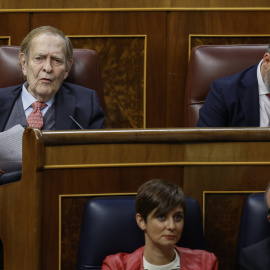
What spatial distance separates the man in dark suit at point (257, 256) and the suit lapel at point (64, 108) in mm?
357

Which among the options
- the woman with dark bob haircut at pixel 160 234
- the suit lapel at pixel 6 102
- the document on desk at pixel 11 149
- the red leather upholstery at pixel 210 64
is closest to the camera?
A: the woman with dark bob haircut at pixel 160 234

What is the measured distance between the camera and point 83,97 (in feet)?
3.28

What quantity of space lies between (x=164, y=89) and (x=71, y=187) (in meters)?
0.43

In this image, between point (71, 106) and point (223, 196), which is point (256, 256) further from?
point (71, 106)

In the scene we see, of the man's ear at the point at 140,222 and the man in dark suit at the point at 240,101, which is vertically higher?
the man in dark suit at the point at 240,101

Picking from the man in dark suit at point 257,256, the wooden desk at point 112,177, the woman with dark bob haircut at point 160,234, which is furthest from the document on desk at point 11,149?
the man in dark suit at point 257,256

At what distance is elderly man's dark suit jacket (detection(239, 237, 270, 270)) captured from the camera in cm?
70

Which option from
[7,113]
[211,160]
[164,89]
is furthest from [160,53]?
[211,160]

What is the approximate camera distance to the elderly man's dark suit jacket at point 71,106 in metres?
0.97

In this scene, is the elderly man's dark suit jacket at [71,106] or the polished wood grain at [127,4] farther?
the polished wood grain at [127,4]

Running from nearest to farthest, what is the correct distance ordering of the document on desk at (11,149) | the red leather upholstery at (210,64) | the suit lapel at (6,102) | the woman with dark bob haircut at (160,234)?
1. the woman with dark bob haircut at (160,234)
2. the document on desk at (11,149)
3. the suit lapel at (6,102)
4. the red leather upholstery at (210,64)

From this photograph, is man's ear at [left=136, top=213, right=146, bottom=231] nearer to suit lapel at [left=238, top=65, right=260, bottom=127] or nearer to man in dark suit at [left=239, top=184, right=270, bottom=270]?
man in dark suit at [left=239, top=184, right=270, bottom=270]

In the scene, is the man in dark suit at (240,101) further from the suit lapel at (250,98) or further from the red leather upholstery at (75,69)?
the red leather upholstery at (75,69)

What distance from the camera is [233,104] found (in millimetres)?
1001
